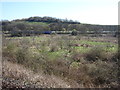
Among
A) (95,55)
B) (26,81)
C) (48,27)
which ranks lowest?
(26,81)

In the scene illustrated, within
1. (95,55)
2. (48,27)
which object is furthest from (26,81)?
(48,27)

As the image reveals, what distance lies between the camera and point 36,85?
7.64m

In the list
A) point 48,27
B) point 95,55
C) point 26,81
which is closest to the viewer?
point 26,81

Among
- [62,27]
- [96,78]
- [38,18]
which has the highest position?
[38,18]

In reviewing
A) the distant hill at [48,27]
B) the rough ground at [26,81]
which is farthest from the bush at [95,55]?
the distant hill at [48,27]

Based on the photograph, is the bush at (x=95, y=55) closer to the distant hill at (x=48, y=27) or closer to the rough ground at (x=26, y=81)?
the rough ground at (x=26, y=81)

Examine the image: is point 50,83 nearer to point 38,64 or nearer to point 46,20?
point 38,64

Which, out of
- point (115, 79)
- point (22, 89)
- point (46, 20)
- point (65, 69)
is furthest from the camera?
point (46, 20)

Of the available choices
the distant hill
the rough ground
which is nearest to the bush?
the rough ground

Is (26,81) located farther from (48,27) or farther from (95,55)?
(48,27)

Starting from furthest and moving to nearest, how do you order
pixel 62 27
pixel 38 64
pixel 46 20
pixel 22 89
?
pixel 46 20, pixel 62 27, pixel 38 64, pixel 22 89

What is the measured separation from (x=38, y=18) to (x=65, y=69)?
263 feet

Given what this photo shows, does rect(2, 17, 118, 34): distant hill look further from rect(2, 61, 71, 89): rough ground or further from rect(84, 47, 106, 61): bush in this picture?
rect(2, 61, 71, 89): rough ground

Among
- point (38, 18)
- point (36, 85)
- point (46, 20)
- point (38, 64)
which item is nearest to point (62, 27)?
point (46, 20)
